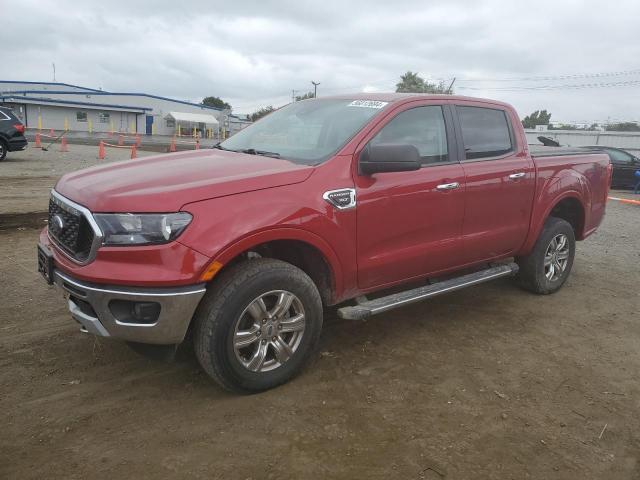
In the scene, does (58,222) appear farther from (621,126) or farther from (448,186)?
(621,126)

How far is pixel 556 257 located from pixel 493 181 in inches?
60.5

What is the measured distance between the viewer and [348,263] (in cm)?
350

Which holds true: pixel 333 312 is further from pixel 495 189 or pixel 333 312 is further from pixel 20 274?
pixel 20 274

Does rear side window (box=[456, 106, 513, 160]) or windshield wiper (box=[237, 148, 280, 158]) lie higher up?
rear side window (box=[456, 106, 513, 160])

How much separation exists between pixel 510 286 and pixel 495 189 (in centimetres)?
167

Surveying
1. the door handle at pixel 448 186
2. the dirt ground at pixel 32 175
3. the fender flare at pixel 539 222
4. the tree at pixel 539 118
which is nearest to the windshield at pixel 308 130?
the door handle at pixel 448 186

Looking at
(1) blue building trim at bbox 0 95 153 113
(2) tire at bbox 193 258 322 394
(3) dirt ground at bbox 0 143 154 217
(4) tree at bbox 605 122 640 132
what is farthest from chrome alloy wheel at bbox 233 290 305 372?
(4) tree at bbox 605 122 640 132

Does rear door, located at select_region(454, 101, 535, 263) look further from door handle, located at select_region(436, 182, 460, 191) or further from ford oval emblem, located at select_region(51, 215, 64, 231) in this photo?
ford oval emblem, located at select_region(51, 215, 64, 231)

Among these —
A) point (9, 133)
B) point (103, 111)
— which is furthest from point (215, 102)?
point (9, 133)

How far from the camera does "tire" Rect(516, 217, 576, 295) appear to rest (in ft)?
16.8

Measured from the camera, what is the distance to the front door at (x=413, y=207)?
11.7ft

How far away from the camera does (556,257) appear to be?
535 centimetres

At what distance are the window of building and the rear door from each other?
21 cm

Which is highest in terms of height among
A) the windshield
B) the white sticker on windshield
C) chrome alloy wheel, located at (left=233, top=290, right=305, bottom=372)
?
the white sticker on windshield
